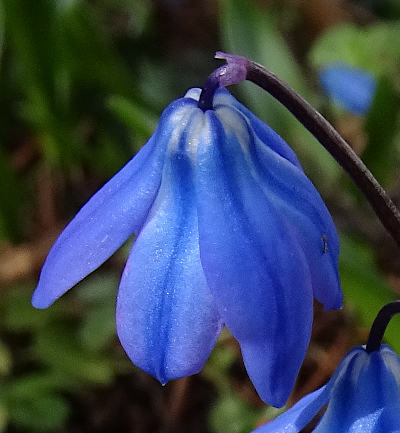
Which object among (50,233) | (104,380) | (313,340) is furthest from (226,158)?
(50,233)

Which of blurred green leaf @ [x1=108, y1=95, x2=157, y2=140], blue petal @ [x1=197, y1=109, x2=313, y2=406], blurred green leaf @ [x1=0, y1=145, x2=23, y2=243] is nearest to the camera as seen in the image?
blue petal @ [x1=197, y1=109, x2=313, y2=406]

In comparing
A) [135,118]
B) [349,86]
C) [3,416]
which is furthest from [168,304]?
[349,86]

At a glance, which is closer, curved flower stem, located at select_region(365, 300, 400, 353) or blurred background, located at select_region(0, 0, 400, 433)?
curved flower stem, located at select_region(365, 300, 400, 353)

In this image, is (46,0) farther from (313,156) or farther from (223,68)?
(223,68)

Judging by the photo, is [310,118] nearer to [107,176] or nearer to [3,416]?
[3,416]

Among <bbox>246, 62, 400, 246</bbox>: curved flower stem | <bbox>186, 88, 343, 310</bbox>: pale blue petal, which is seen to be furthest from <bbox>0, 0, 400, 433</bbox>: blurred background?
<bbox>186, 88, 343, 310</bbox>: pale blue petal

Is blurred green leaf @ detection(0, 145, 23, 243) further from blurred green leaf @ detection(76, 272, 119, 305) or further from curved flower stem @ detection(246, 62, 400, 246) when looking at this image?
curved flower stem @ detection(246, 62, 400, 246)
